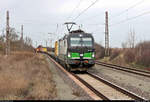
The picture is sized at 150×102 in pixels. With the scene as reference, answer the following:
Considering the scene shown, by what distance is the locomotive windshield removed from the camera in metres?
16.0

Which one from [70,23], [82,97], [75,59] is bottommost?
[82,97]

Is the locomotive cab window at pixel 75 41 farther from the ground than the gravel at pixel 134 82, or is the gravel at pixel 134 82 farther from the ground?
the locomotive cab window at pixel 75 41

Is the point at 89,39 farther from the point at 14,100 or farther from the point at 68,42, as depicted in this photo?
the point at 14,100

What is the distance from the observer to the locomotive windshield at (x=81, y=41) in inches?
632

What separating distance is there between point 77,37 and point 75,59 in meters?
2.08

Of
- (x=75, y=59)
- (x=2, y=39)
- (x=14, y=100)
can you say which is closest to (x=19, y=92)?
(x=14, y=100)

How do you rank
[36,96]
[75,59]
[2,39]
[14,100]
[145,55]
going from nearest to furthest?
[14,100], [36,96], [75,59], [145,55], [2,39]

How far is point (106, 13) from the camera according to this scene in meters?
33.2

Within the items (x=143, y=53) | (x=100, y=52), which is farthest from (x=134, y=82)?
(x=100, y=52)

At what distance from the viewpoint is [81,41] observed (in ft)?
53.2

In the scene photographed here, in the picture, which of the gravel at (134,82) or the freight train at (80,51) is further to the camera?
the freight train at (80,51)

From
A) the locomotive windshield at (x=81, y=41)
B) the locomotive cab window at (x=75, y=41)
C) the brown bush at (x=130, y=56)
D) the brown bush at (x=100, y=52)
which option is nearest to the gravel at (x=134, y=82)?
the locomotive windshield at (x=81, y=41)

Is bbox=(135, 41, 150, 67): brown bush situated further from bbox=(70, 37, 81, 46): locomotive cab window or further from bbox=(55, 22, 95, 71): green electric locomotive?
bbox=(70, 37, 81, 46): locomotive cab window

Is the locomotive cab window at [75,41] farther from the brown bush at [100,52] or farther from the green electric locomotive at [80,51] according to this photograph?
the brown bush at [100,52]
